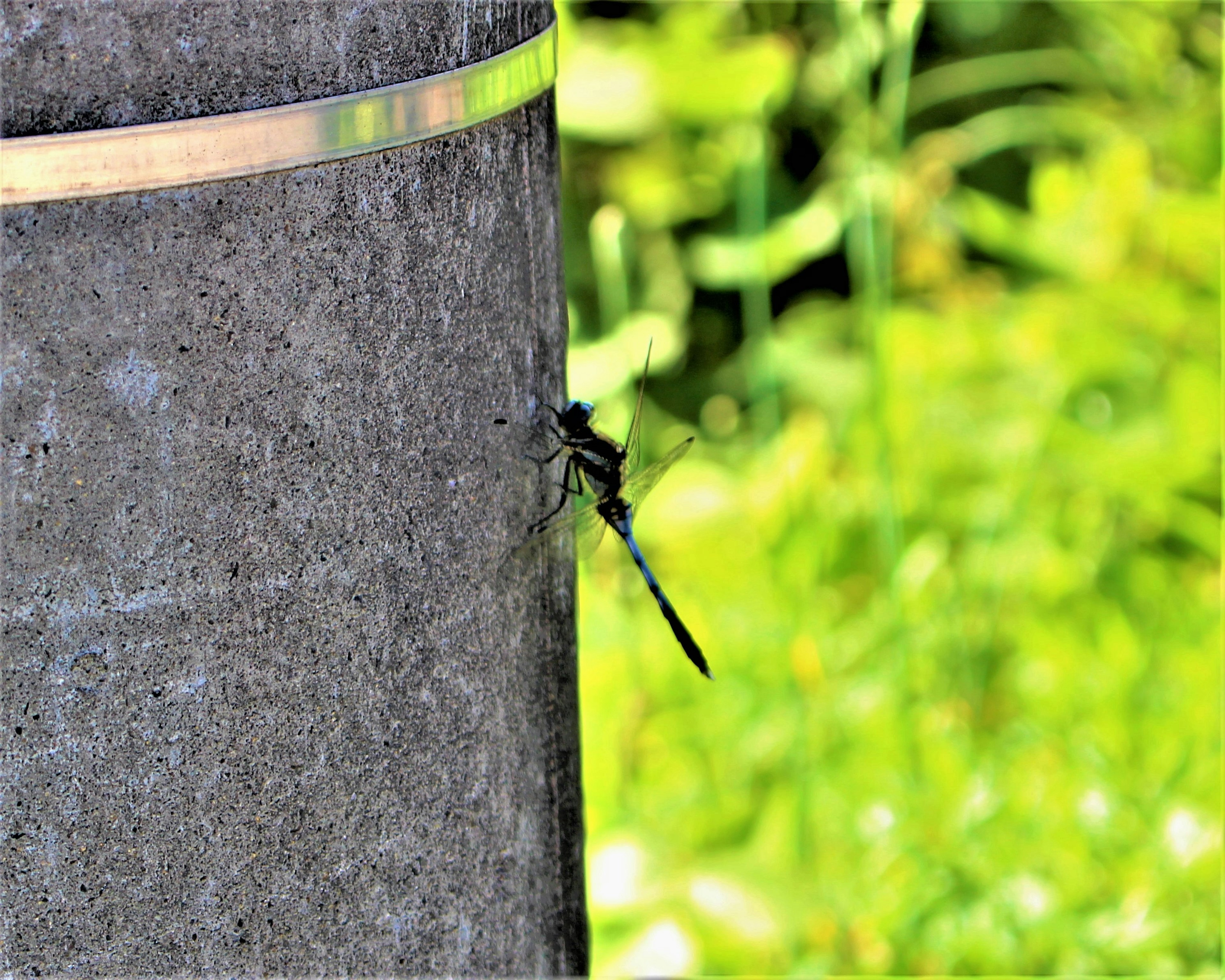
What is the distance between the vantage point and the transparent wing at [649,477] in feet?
4.27

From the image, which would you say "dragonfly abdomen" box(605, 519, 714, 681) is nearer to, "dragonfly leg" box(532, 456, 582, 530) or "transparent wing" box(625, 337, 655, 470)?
"transparent wing" box(625, 337, 655, 470)

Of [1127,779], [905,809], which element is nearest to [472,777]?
[905,809]

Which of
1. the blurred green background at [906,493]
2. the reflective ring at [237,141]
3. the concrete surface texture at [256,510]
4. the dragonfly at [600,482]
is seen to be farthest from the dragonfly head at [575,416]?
the blurred green background at [906,493]

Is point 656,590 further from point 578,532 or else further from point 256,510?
point 256,510

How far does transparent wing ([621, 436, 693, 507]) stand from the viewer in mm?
1301

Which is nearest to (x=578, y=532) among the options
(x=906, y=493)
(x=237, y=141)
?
(x=237, y=141)

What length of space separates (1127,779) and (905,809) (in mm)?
326

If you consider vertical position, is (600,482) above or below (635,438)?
below

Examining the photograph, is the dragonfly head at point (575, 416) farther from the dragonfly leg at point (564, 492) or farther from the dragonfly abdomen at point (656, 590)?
the dragonfly abdomen at point (656, 590)

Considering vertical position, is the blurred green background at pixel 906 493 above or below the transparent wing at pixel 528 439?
above

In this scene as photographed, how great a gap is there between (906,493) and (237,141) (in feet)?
5.80

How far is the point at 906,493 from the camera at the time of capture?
227 cm

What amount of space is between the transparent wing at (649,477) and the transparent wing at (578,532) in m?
0.05

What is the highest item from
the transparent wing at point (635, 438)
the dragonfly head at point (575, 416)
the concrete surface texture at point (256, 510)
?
→ the transparent wing at point (635, 438)
